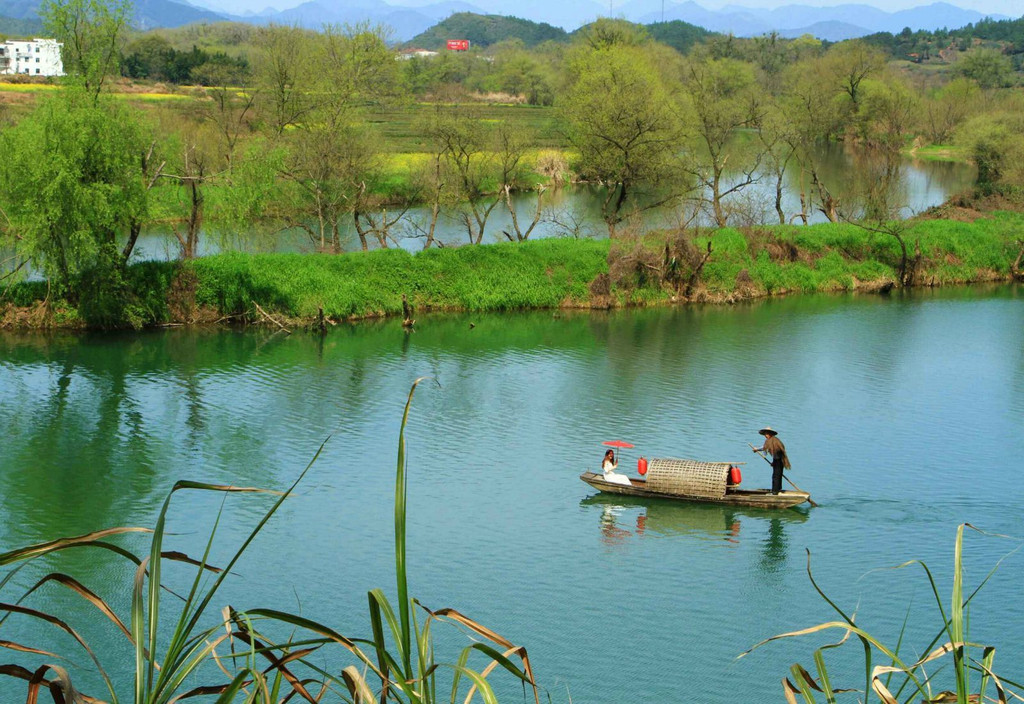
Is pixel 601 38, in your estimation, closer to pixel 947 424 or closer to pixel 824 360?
pixel 824 360

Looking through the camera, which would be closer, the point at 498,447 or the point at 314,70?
the point at 498,447

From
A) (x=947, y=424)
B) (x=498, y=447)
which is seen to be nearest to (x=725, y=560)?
(x=498, y=447)

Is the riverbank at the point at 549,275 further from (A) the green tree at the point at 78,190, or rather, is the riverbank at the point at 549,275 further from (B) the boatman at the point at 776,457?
(B) the boatman at the point at 776,457

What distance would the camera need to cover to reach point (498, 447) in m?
23.7

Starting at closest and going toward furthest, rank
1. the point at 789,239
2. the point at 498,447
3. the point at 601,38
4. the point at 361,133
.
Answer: the point at 498,447
the point at 789,239
the point at 361,133
the point at 601,38

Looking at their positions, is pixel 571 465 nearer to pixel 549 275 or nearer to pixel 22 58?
pixel 549 275

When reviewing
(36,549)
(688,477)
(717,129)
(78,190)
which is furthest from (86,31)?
(36,549)

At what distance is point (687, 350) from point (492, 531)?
1478 centimetres

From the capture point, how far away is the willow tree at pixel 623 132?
148ft

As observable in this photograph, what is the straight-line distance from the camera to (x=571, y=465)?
22.4 m

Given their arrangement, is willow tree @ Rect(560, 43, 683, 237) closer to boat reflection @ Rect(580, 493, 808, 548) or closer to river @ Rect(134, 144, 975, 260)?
river @ Rect(134, 144, 975, 260)

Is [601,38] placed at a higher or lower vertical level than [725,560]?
higher

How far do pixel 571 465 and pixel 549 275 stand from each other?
16.9 m

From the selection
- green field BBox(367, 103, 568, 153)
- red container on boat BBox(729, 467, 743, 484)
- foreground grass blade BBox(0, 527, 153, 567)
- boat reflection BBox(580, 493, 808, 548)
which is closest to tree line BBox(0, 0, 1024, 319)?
green field BBox(367, 103, 568, 153)
